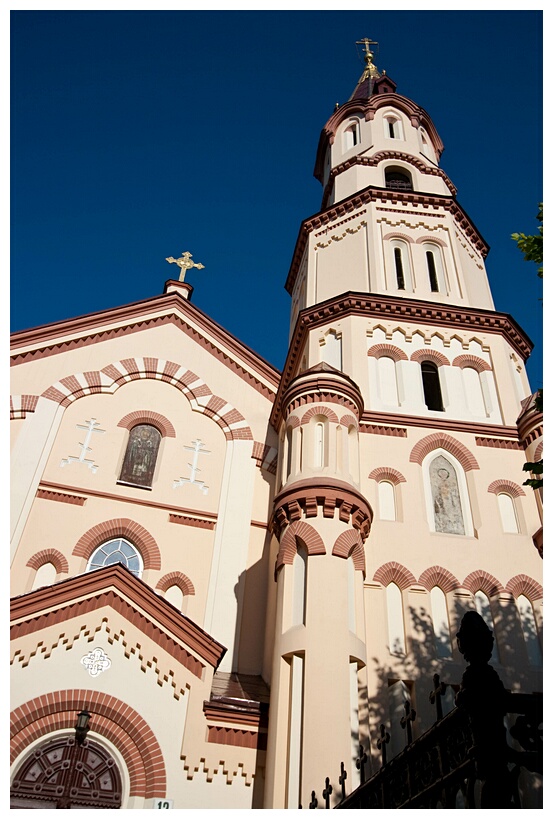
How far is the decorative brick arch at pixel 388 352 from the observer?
49.9 feet

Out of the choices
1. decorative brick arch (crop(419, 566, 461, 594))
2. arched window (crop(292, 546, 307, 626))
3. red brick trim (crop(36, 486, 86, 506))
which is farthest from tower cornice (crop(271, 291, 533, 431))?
decorative brick arch (crop(419, 566, 461, 594))

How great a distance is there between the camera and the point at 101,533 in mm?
12859

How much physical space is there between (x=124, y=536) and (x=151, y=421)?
9.66 feet

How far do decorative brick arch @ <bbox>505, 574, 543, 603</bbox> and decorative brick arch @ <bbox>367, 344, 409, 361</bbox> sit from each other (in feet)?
18.7

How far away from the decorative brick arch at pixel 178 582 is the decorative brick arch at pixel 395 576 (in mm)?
3622

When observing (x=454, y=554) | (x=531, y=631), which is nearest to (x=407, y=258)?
(x=454, y=554)

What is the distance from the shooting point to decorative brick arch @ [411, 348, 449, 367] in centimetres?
1522

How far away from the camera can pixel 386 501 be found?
12547 mm

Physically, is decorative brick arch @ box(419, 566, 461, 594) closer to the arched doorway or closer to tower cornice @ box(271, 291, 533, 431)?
the arched doorway

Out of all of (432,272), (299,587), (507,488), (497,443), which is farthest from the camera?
(432,272)

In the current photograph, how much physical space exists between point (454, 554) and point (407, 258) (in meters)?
9.28

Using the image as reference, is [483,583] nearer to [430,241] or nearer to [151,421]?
[151,421]

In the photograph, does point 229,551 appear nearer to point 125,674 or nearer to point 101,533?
point 101,533

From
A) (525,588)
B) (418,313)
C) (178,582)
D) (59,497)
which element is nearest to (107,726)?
(178,582)
